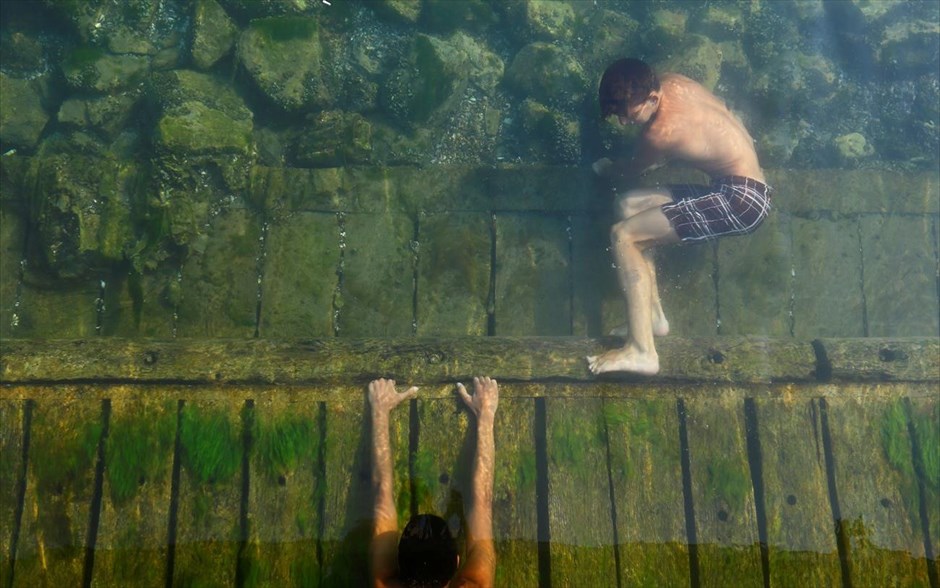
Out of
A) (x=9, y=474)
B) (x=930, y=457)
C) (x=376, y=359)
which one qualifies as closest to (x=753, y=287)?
(x=930, y=457)

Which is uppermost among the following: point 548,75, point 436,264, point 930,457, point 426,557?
point 548,75

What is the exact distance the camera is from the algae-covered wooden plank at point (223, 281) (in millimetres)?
5973

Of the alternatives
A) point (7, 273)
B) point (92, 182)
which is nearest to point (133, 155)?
point (92, 182)

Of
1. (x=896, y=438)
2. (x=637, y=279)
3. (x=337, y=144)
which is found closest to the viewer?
(x=896, y=438)

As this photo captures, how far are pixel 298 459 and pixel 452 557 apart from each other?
1478 mm

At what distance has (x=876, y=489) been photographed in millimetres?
4680

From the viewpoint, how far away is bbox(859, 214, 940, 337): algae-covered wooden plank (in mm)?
6270

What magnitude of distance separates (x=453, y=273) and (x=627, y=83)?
2.42m

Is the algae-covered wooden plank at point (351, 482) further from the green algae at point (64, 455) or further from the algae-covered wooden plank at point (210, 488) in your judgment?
the green algae at point (64, 455)

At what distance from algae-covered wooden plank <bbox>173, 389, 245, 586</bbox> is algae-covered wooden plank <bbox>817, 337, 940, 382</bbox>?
4.73m

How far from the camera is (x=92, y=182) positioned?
621cm

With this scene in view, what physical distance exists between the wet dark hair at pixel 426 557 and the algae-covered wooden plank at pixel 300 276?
2.68 metres

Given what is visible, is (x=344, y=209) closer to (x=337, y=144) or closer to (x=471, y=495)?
(x=337, y=144)

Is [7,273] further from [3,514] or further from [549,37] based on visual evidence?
[549,37]
